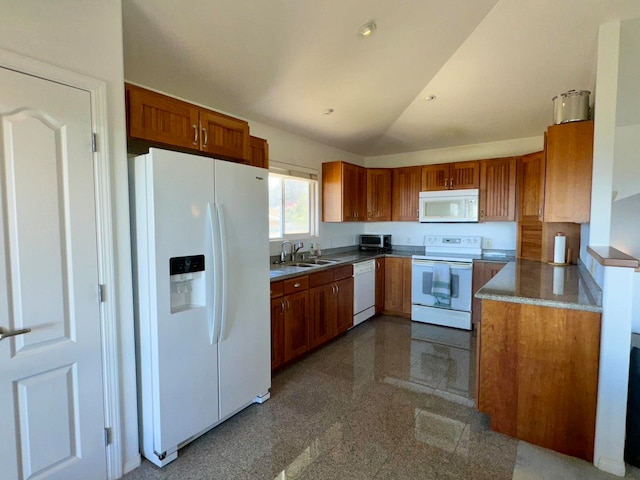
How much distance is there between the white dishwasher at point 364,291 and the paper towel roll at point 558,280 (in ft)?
6.76

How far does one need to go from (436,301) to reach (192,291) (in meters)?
3.31

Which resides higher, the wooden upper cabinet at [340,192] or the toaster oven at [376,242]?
the wooden upper cabinet at [340,192]

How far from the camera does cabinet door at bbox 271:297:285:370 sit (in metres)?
2.91

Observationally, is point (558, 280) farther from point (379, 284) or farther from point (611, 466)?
point (379, 284)

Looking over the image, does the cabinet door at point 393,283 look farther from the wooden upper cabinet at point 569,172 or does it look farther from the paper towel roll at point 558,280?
the wooden upper cabinet at point 569,172

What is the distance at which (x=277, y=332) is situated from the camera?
117 inches

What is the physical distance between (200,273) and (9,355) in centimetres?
93

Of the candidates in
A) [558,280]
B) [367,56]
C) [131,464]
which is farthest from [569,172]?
[131,464]

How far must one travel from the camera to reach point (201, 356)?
2.09m

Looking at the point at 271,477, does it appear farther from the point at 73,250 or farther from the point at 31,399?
the point at 73,250

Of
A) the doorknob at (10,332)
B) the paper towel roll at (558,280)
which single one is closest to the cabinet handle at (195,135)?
the doorknob at (10,332)

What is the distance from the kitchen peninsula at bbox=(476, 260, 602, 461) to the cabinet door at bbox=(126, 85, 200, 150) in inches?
88.8

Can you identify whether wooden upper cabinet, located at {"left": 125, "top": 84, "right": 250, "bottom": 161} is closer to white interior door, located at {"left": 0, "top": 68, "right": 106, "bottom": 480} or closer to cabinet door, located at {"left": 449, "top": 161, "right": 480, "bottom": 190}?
white interior door, located at {"left": 0, "top": 68, "right": 106, "bottom": 480}

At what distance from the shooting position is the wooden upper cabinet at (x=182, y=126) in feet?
6.36
